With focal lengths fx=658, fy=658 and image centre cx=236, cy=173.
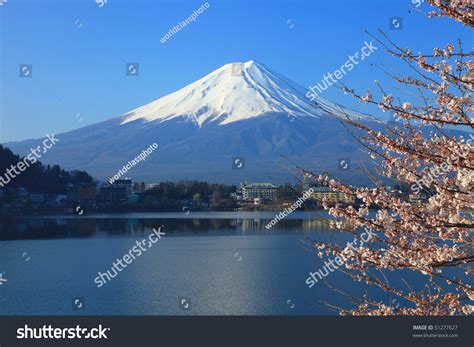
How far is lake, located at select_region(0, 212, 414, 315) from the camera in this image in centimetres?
827

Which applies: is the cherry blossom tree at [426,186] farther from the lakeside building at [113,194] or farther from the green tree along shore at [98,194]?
the lakeside building at [113,194]

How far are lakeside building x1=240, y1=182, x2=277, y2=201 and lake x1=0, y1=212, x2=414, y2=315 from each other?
8.32 m

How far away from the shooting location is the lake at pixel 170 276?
27.1ft

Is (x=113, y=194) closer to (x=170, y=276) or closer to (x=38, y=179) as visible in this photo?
(x=38, y=179)

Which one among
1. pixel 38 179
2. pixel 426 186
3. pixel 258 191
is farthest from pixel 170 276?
pixel 38 179

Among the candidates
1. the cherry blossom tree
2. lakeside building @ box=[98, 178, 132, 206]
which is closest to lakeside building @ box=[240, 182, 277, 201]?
lakeside building @ box=[98, 178, 132, 206]

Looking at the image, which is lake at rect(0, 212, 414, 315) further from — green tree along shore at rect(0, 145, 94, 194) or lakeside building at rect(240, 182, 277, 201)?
green tree along shore at rect(0, 145, 94, 194)

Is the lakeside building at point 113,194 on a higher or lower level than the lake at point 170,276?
higher

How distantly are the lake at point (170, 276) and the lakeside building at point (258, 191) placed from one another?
8315mm

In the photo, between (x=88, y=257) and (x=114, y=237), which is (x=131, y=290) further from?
(x=114, y=237)

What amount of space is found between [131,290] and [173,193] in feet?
70.5

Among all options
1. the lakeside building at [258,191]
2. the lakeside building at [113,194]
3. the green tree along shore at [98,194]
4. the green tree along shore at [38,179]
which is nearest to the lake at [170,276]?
the lakeside building at [258,191]
